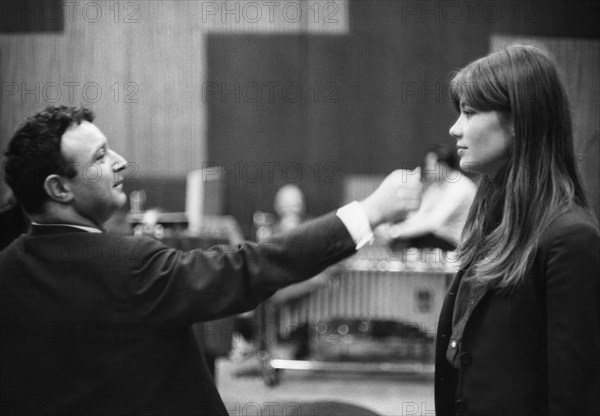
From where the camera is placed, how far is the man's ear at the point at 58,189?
152 cm

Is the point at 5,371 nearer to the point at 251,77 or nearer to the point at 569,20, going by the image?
the point at 569,20

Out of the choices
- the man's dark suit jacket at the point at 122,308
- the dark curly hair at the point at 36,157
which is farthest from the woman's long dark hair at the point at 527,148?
the dark curly hair at the point at 36,157

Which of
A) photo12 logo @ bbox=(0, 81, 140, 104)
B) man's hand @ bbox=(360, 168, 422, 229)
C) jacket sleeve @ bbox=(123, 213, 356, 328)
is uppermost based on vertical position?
photo12 logo @ bbox=(0, 81, 140, 104)

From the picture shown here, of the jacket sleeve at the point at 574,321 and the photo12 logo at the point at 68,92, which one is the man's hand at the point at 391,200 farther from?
the photo12 logo at the point at 68,92

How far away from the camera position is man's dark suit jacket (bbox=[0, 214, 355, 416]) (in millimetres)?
1386

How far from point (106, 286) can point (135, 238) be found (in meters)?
0.12

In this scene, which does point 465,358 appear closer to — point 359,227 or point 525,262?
point 525,262

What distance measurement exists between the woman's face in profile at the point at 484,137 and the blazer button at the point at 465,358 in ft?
1.43

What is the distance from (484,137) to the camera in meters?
1.44

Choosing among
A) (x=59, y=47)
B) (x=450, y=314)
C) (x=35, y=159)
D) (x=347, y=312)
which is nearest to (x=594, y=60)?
(x=450, y=314)

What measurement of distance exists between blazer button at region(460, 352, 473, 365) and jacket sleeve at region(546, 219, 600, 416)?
185mm

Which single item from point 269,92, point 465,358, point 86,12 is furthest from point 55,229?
point 269,92

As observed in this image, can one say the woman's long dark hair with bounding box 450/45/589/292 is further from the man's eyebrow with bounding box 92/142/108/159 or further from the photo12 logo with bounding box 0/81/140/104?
the photo12 logo with bounding box 0/81/140/104

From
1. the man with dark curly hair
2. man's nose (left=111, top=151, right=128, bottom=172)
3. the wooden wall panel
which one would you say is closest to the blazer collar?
the man with dark curly hair
